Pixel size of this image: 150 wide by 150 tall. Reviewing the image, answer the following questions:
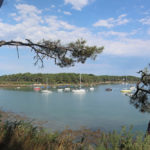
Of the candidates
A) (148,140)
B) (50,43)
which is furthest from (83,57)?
(148,140)

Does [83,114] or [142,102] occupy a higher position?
[142,102]

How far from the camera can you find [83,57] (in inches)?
215

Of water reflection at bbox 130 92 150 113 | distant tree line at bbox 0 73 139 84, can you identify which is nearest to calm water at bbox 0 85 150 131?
water reflection at bbox 130 92 150 113

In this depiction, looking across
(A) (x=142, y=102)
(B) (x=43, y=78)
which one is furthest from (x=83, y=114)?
(B) (x=43, y=78)

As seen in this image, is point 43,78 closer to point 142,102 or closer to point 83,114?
point 83,114

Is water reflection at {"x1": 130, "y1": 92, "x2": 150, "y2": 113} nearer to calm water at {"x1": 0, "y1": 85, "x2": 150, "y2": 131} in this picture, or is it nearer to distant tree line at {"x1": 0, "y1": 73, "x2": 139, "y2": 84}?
calm water at {"x1": 0, "y1": 85, "x2": 150, "y2": 131}

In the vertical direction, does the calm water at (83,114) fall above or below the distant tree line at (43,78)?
below

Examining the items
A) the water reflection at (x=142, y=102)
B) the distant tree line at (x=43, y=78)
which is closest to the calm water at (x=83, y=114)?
the water reflection at (x=142, y=102)

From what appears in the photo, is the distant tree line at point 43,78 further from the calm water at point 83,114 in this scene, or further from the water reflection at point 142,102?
the water reflection at point 142,102

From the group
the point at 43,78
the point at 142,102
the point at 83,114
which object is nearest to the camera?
the point at 142,102

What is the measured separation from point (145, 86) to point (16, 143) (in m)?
5.24

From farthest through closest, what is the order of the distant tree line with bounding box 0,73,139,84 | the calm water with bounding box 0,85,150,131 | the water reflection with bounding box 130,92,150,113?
the distant tree line with bounding box 0,73,139,84 < the calm water with bounding box 0,85,150,131 < the water reflection with bounding box 130,92,150,113

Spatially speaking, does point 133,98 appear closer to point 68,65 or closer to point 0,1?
point 68,65

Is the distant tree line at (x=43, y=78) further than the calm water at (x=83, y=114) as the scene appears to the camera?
Yes
